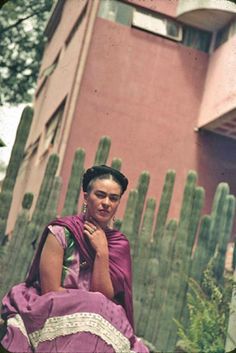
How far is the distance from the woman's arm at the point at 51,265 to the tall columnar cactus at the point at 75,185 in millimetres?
1708

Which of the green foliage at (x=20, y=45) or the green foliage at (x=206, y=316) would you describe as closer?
the green foliage at (x=206, y=316)

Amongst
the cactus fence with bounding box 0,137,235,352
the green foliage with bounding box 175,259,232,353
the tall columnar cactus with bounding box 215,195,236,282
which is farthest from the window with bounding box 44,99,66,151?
the green foliage with bounding box 175,259,232,353

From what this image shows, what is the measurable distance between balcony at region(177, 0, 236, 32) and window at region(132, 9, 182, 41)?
153mm

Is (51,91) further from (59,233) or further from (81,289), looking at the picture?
(81,289)

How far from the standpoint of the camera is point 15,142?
5703mm

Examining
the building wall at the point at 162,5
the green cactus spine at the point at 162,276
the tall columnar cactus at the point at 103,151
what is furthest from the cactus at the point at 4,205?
the building wall at the point at 162,5

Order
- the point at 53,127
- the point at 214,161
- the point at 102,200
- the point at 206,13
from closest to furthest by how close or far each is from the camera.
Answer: the point at 102,200 < the point at 214,161 < the point at 53,127 < the point at 206,13

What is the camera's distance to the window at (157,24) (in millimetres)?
8234

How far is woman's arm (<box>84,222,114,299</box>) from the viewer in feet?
13.4

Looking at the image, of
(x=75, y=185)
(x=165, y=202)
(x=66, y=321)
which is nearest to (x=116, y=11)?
(x=165, y=202)

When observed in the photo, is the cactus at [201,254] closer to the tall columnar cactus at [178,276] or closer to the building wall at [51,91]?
the tall columnar cactus at [178,276]

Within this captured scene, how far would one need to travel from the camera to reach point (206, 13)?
324 inches

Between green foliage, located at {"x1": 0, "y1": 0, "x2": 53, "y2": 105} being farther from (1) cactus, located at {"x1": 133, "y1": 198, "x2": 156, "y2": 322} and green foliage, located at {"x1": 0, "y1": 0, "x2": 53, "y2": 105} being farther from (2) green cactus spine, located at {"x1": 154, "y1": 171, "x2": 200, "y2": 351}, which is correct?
(2) green cactus spine, located at {"x1": 154, "y1": 171, "x2": 200, "y2": 351}

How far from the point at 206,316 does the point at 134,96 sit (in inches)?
108
